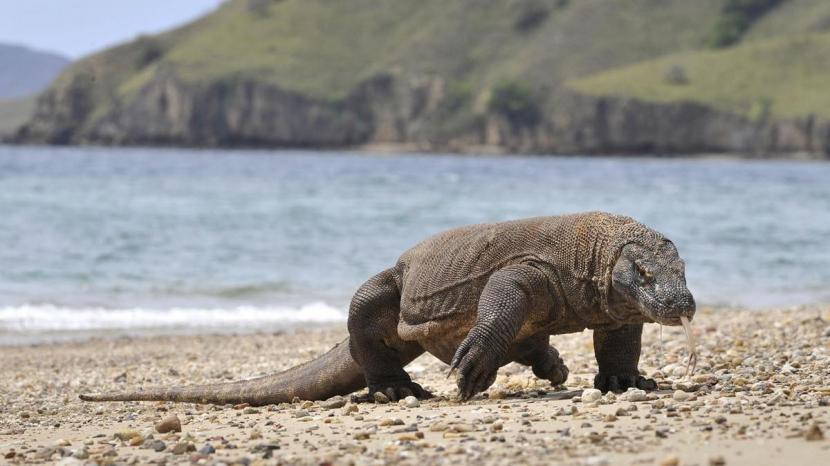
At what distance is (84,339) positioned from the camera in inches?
704

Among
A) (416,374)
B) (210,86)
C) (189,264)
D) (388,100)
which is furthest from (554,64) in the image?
(416,374)

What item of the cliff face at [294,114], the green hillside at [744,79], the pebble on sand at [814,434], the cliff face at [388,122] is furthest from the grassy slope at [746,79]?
the pebble on sand at [814,434]

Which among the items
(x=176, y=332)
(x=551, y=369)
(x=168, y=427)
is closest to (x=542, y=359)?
(x=551, y=369)

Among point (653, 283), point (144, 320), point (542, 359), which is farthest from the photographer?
point (144, 320)

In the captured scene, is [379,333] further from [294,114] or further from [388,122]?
[294,114]

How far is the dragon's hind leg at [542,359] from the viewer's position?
380 inches

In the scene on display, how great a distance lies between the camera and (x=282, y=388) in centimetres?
1052

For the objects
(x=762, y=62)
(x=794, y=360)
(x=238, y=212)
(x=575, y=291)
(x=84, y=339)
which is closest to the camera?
(x=575, y=291)

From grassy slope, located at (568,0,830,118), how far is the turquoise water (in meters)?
94.2

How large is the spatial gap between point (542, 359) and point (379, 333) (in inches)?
49.3

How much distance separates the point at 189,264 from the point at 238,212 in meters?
17.4

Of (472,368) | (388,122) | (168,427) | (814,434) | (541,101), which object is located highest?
(541,101)

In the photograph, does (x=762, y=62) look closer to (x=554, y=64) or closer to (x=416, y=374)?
(x=554, y=64)

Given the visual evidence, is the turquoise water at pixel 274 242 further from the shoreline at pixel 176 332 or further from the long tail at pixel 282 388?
the long tail at pixel 282 388
